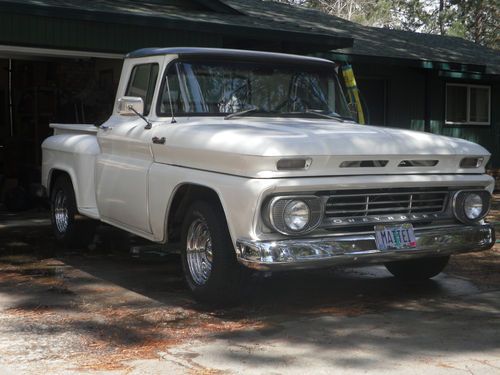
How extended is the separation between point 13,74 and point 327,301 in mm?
12057

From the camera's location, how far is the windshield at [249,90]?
21.4 ft

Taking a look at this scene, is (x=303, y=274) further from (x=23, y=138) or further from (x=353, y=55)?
(x=23, y=138)

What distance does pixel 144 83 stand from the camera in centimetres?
694

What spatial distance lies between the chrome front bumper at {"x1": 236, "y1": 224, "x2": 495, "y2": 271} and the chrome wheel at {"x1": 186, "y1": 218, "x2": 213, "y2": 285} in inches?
25.4

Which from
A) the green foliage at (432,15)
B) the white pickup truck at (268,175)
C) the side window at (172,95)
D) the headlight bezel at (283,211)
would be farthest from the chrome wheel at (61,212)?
the green foliage at (432,15)

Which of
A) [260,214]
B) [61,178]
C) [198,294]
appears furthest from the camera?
[61,178]

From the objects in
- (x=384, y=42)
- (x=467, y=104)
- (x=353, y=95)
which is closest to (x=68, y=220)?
(x=353, y=95)

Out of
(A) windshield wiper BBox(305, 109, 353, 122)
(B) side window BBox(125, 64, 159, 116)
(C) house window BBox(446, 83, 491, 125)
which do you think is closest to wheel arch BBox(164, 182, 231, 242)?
(B) side window BBox(125, 64, 159, 116)

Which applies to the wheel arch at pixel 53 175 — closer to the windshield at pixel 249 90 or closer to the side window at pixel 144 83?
the side window at pixel 144 83

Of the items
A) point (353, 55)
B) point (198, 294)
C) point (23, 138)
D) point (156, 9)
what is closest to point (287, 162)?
point (198, 294)

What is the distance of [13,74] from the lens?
16266mm

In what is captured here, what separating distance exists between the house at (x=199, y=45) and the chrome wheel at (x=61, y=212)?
114 inches

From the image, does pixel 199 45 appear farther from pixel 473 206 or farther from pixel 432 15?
pixel 432 15

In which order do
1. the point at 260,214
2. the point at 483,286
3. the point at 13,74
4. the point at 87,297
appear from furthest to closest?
the point at 13,74 < the point at 483,286 < the point at 87,297 < the point at 260,214
